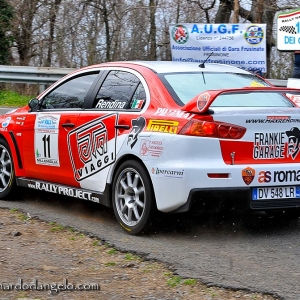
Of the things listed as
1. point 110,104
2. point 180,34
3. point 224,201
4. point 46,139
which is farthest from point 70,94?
point 180,34

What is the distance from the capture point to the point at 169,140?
602 centimetres

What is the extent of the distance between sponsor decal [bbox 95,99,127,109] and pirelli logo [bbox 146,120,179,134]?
0.59 m

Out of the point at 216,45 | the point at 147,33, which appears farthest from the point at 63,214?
the point at 147,33

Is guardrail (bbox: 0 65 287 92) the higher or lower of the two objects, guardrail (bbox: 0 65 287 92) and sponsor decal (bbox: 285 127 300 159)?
the higher

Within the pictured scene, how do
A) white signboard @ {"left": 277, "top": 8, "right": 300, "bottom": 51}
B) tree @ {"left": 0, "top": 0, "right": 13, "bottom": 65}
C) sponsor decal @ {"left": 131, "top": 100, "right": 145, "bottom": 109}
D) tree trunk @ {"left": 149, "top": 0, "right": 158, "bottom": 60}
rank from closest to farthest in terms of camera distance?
sponsor decal @ {"left": 131, "top": 100, "right": 145, "bottom": 109} → white signboard @ {"left": 277, "top": 8, "right": 300, "bottom": 51} → tree trunk @ {"left": 149, "top": 0, "right": 158, "bottom": 60} → tree @ {"left": 0, "top": 0, "right": 13, "bottom": 65}

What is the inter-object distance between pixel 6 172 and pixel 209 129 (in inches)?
127

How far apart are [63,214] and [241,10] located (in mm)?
16339

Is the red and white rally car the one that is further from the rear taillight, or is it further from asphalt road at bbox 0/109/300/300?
asphalt road at bbox 0/109/300/300

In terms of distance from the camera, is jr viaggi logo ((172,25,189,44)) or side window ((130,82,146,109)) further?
jr viaggi logo ((172,25,189,44))

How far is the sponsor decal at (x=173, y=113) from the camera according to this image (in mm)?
6023

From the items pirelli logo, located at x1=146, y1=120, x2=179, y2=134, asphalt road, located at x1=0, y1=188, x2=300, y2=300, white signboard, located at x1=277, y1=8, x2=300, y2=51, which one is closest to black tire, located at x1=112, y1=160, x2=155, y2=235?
asphalt road, located at x1=0, y1=188, x2=300, y2=300

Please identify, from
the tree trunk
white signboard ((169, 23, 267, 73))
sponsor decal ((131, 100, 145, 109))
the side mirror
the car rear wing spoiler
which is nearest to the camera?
the car rear wing spoiler

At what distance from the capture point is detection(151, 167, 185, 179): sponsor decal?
5.94m

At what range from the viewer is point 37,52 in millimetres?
25172
